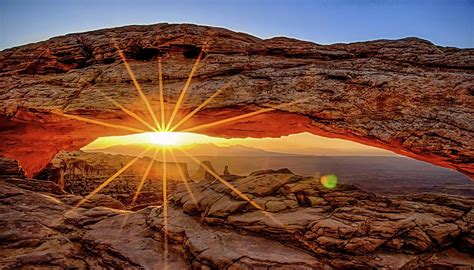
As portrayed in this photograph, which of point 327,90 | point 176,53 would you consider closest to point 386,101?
point 327,90

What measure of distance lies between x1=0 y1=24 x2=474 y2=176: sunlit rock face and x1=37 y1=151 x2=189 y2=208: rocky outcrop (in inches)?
581

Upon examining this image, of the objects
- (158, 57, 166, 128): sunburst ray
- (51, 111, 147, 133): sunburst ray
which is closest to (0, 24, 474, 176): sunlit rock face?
(158, 57, 166, 128): sunburst ray

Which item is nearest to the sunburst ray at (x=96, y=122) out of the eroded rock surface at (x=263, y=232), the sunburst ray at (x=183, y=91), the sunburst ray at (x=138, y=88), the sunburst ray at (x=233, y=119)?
the sunburst ray at (x=138, y=88)

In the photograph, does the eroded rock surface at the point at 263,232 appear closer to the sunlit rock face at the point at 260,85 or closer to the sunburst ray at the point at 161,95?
the sunlit rock face at the point at 260,85

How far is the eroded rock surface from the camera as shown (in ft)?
37.3

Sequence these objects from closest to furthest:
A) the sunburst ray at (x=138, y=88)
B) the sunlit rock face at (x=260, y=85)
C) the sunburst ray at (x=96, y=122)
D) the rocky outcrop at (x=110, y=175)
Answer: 1. the sunlit rock face at (x=260, y=85)
2. the sunburst ray at (x=138, y=88)
3. the sunburst ray at (x=96, y=122)
4. the rocky outcrop at (x=110, y=175)

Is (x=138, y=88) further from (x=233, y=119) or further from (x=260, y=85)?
(x=260, y=85)

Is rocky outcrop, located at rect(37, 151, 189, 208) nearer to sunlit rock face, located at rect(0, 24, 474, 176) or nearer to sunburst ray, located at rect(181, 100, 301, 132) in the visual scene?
sunlit rock face, located at rect(0, 24, 474, 176)

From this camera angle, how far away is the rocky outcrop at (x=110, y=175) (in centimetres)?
3696

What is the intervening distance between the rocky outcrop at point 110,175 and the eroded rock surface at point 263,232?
19.2 m

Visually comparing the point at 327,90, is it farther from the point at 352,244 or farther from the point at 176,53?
the point at 176,53

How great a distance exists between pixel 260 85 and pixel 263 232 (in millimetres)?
8568

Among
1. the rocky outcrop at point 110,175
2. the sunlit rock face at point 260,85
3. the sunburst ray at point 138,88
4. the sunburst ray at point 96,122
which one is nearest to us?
the sunlit rock face at point 260,85

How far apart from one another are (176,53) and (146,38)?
7.48 ft
